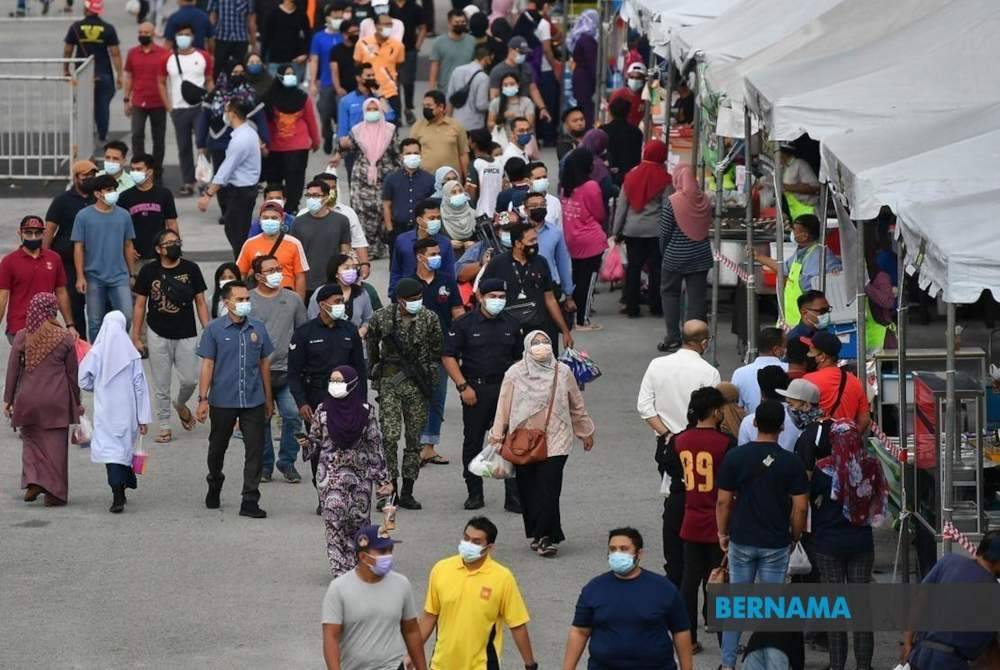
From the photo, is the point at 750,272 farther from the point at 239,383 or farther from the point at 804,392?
the point at 804,392

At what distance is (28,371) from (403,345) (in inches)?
97.3

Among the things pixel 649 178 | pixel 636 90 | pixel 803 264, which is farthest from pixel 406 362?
pixel 636 90

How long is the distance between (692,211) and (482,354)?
169 inches

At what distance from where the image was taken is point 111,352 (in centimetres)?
1458

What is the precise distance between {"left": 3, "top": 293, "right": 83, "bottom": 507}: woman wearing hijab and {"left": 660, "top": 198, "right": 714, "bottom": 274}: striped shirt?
5642 mm

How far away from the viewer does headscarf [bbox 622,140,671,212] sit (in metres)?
19.3

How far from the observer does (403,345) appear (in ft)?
47.3

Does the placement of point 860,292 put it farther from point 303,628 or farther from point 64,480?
point 64,480

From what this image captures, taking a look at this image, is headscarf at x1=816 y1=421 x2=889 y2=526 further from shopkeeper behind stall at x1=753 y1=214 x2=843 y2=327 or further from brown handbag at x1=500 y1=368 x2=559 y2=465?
shopkeeper behind stall at x1=753 y1=214 x2=843 y2=327

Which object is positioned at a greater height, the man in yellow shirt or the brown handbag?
the brown handbag

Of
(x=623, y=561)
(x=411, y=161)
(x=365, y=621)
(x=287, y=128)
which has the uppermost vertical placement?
(x=287, y=128)

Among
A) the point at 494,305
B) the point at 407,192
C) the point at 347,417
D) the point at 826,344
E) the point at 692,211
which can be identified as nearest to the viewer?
the point at 826,344

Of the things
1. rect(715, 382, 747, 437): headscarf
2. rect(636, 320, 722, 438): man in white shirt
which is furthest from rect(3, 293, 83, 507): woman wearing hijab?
rect(715, 382, 747, 437): headscarf

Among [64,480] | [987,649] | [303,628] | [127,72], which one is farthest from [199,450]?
[127,72]
